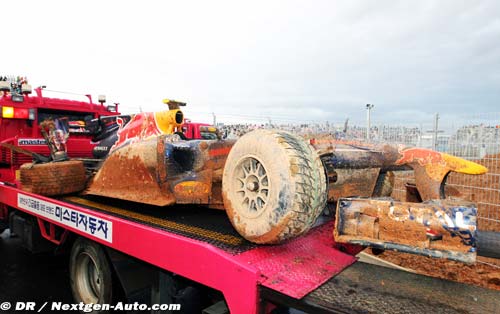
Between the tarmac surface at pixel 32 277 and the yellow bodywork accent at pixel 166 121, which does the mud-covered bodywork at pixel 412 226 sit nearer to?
the yellow bodywork accent at pixel 166 121

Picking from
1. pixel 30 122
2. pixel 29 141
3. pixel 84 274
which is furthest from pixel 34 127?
pixel 84 274

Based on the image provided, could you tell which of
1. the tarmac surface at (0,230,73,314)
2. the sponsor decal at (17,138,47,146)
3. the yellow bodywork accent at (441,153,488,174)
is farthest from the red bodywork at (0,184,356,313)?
the sponsor decal at (17,138,47,146)

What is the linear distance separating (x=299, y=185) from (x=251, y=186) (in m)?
0.38

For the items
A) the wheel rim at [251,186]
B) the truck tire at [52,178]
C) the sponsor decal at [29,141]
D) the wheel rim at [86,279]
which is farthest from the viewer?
the sponsor decal at [29,141]

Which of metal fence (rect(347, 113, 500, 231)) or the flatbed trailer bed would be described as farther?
metal fence (rect(347, 113, 500, 231))

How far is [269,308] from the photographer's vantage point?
1910mm

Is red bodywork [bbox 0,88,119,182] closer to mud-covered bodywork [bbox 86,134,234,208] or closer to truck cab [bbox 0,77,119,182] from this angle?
truck cab [bbox 0,77,119,182]

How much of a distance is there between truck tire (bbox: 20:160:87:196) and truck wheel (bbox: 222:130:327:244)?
268 cm

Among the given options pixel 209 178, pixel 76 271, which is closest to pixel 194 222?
pixel 209 178

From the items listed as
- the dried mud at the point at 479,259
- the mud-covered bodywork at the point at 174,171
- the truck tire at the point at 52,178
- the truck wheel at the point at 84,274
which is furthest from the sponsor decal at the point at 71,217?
the dried mud at the point at 479,259

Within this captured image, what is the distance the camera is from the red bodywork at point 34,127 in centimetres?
530

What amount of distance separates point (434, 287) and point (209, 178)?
184cm

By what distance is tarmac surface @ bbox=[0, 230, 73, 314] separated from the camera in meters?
4.20

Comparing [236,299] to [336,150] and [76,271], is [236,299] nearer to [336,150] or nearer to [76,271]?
[336,150]
